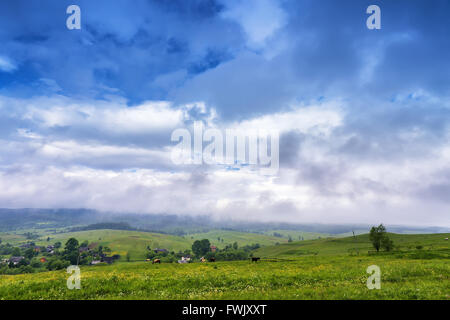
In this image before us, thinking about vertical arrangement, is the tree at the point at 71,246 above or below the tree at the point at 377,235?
below

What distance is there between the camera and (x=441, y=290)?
45.0 ft

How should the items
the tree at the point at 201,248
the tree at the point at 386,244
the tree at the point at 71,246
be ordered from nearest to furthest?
the tree at the point at 386,244 → the tree at the point at 71,246 → the tree at the point at 201,248

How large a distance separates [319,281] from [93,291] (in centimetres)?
1667

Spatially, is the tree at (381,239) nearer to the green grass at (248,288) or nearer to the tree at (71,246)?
the green grass at (248,288)

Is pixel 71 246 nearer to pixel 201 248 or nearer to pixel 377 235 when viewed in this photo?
pixel 201 248

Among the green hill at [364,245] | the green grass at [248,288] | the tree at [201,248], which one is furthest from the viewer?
the tree at [201,248]

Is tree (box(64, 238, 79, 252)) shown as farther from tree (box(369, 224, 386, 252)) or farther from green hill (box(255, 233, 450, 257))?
tree (box(369, 224, 386, 252))

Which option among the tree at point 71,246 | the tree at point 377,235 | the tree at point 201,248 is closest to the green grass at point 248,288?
the tree at point 377,235

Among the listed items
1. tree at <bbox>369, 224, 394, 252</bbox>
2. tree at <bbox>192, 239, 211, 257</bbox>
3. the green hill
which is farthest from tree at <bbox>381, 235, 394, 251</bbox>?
tree at <bbox>192, 239, 211, 257</bbox>

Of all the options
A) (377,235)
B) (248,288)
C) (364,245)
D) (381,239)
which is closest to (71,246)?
(364,245)

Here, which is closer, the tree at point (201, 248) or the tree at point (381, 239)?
the tree at point (381, 239)

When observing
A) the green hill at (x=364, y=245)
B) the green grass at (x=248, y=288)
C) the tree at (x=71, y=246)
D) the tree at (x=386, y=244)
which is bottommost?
the tree at (x=71, y=246)
